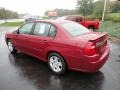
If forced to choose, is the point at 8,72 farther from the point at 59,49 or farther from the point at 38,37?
the point at 59,49

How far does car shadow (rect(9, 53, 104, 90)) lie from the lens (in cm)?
502

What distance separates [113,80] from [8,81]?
2.96 metres

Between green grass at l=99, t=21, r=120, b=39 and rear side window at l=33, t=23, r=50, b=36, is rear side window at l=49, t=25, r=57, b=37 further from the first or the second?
green grass at l=99, t=21, r=120, b=39

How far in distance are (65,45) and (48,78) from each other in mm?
1112

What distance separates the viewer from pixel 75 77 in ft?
18.4

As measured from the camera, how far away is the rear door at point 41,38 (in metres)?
5.90

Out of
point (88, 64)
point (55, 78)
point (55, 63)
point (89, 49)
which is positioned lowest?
point (55, 78)

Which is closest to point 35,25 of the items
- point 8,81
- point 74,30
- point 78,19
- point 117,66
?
point 74,30

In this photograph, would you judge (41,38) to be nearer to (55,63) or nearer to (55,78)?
(55,63)

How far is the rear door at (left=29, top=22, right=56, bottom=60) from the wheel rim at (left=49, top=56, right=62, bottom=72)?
14.3 inches

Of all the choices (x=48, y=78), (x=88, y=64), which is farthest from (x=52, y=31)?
(x=88, y=64)

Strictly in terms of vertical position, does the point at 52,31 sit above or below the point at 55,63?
above

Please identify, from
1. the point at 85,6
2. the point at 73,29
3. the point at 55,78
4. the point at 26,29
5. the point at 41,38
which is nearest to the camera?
the point at 55,78

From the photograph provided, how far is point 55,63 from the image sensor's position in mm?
5809
